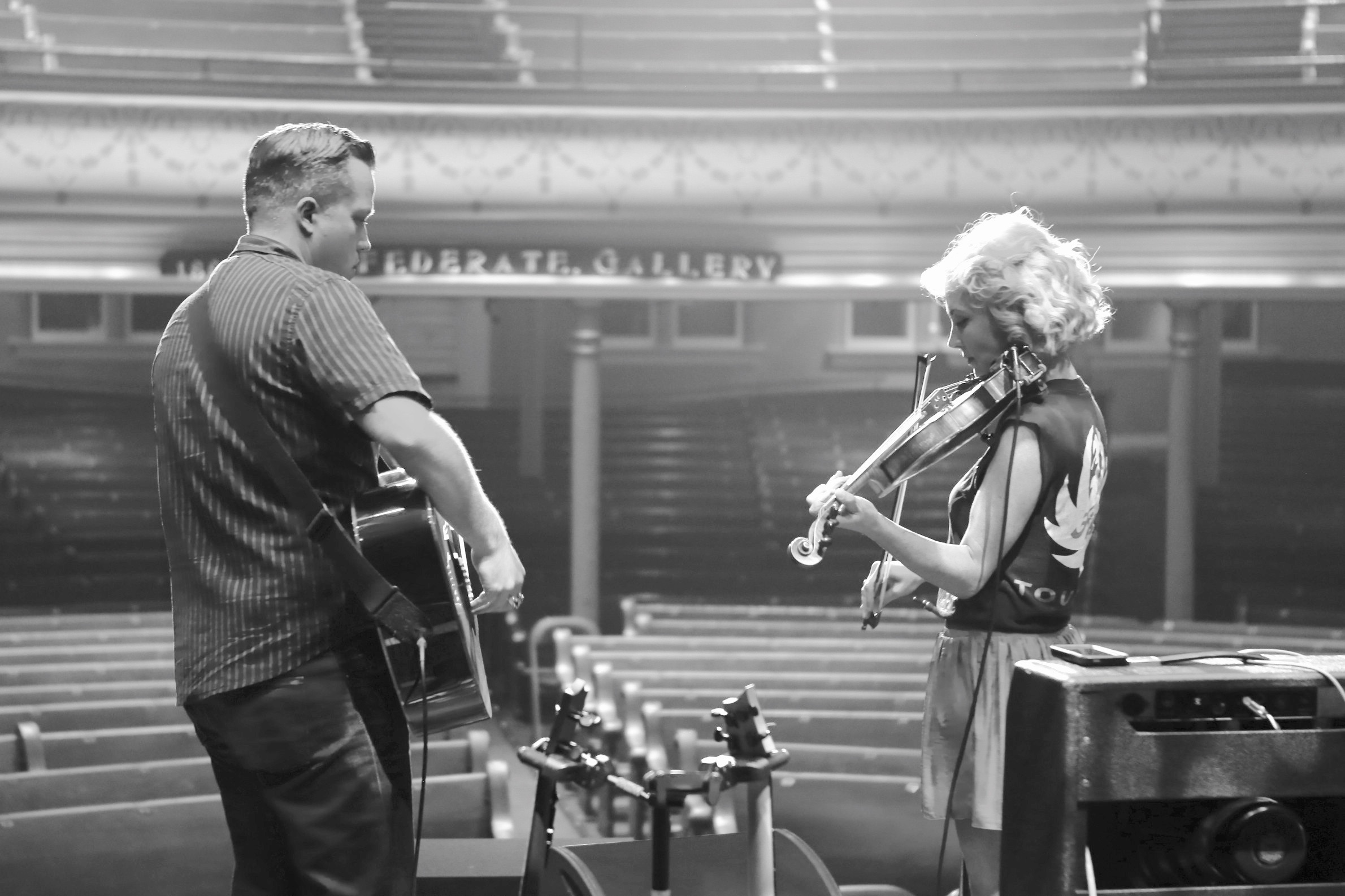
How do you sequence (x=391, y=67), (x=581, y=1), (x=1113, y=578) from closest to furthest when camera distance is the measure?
(x=391, y=67) → (x=581, y=1) → (x=1113, y=578)

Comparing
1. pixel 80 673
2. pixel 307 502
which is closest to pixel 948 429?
pixel 307 502

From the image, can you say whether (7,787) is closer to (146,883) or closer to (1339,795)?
(146,883)

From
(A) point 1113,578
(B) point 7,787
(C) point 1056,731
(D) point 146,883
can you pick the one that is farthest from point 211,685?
(A) point 1113,578

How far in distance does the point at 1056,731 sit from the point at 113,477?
38.7ft

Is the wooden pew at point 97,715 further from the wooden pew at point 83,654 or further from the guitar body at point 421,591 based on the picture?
the guitar body at point 421,591

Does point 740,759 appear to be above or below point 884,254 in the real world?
below

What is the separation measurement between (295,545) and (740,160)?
21.4ft

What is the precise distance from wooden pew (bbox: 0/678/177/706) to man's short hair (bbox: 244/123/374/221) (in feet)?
12.1

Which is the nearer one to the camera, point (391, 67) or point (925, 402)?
point (925, 402)

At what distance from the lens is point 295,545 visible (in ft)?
6.39

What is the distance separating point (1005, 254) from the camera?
6.71ft

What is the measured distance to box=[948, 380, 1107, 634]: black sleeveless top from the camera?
6.59 feet

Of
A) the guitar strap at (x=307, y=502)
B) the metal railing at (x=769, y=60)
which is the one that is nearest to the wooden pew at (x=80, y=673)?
the metal railing at (x=769, y=60)

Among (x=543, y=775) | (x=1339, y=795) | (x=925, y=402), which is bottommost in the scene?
(x=543, y=775)
